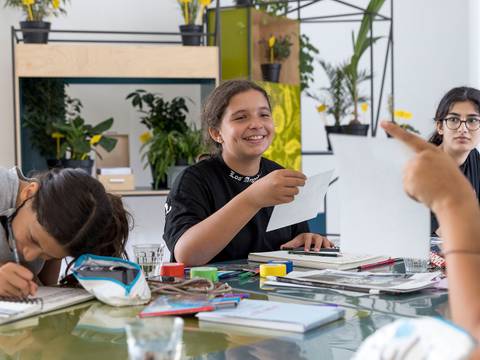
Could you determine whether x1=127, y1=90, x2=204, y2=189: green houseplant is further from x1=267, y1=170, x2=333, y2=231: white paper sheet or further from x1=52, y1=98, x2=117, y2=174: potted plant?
x1=267, y1=170, x2=333, y2=231: white paper sheet

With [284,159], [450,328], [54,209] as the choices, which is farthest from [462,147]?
[450,328]

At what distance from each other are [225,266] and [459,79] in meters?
4.81

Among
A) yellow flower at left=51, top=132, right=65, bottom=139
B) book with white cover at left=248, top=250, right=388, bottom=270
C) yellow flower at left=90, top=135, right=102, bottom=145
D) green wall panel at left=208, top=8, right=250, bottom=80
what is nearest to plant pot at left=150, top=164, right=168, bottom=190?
yellow flower at left=90, top=135, right=102, bottom=145

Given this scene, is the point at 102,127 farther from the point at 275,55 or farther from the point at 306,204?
the point at 306,204

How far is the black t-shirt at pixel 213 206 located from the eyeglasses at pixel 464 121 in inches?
49.8

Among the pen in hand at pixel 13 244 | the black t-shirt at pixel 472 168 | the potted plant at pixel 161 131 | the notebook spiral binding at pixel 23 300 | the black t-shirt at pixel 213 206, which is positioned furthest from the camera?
the potted plant at pixel 161 131

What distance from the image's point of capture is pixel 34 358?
1123 millimetres

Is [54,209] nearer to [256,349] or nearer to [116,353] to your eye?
[116,353]

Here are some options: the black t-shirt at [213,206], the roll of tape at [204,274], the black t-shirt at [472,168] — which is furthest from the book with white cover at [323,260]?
the black t-shirt at [472,168]

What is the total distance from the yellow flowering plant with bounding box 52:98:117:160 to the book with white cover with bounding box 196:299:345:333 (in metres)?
3.14

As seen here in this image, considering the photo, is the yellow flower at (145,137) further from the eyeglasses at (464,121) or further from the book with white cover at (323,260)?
the book with white cover at (323,260)

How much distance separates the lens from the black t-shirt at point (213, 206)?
7.55ft

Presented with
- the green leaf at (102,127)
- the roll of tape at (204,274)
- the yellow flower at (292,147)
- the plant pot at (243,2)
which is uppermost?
the plant pot at (243,2)

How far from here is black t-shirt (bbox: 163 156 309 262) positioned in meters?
2.30
